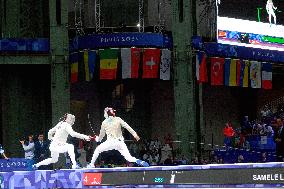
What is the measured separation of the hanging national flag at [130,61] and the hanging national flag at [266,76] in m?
8.11

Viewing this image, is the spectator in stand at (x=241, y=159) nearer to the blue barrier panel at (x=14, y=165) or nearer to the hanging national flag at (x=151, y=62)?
the hanging national flag at (x=151, y=62)

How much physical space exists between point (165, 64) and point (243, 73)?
5.34 meters

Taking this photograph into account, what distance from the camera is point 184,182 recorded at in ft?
45.2

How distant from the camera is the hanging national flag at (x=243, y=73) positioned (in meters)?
30.8

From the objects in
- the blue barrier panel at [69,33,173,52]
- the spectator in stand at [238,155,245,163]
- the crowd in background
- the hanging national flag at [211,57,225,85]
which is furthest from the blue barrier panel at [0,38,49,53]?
the spectator in stand at [238,155,245,163]

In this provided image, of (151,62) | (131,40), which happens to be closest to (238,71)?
(151,62)

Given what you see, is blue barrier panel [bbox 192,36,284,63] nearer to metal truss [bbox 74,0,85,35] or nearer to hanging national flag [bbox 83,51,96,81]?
hanging national flag [bbox 83,51,96,81]

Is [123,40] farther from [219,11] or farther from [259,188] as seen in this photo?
[259,188]

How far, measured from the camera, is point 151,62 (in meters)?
27.8

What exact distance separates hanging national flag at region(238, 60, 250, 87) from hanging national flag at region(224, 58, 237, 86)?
1.55 feet

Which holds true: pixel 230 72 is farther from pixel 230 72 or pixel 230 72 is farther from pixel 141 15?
pixel 141 15

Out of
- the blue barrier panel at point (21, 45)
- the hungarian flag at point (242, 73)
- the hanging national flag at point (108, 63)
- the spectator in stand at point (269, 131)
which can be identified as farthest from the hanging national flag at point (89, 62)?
the spectator in stand at point (269, 131)

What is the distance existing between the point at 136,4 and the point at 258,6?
346 inches

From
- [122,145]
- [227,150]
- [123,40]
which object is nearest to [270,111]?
[227,150]
